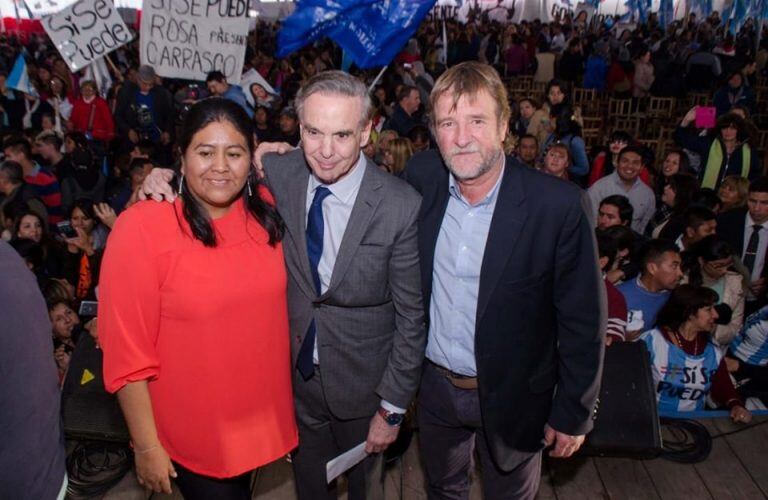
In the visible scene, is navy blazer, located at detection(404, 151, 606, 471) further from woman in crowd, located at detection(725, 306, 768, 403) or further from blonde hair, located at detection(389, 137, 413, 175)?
blonde hair, located at detection(389, 137, 413, 175)

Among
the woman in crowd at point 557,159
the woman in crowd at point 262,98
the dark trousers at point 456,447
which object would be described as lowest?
the dark trousers at point 456,447

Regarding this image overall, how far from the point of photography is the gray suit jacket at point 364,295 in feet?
6.14

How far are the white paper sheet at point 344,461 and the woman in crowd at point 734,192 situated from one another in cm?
412

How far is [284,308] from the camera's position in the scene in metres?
1.91

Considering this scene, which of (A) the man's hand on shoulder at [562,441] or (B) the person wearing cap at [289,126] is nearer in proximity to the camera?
(A) the man's hand on shoulder at [562,441]

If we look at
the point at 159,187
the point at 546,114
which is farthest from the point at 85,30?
the point at 159,187

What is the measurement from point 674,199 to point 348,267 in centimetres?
417

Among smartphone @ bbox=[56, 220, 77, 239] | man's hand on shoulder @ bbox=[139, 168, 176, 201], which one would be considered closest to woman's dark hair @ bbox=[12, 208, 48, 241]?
smartphone @ bbox=[56, 220, 77, 239]

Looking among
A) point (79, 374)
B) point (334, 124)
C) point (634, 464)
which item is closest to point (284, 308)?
point (334, 124)

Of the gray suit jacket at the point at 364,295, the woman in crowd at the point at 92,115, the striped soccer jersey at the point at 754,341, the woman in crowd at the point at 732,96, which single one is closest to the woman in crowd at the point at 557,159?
the striped soccer jersey at the point at 754,341

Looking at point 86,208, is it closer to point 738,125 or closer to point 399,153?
point 399,153

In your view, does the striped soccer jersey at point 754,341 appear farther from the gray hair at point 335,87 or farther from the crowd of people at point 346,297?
the gray hair at point 335,87

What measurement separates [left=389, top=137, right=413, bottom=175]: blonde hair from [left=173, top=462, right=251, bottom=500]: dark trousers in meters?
3.64

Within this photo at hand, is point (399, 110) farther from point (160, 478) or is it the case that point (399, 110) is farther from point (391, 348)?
point (160, 478)
